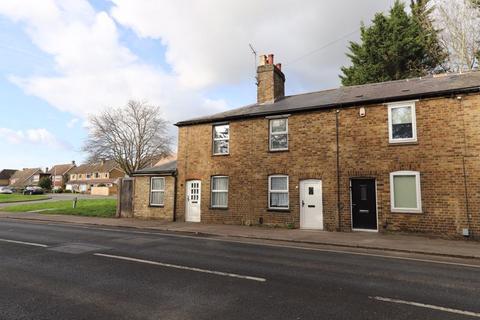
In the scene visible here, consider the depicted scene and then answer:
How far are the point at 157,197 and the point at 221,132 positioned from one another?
5772 millimetres

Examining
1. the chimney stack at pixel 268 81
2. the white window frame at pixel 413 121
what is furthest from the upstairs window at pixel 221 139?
the white window frame at pixel 413 121

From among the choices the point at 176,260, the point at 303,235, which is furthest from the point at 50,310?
the point at 303,235

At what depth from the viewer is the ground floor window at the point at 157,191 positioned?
1925 cm

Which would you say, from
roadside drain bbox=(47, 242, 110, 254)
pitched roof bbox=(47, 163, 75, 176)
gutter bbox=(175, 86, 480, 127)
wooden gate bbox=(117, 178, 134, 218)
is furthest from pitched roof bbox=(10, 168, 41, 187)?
roadside drain bbox=(47, 242, 110, 254)

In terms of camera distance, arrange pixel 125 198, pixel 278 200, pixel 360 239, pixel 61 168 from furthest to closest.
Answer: pixel 61 168, pixel 125 198, pixel 278 200, pixel 360 239

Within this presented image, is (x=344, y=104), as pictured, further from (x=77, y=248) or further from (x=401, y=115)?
(x=77, y=248)

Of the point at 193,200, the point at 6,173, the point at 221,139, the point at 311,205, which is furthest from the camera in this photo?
the point at 6,173

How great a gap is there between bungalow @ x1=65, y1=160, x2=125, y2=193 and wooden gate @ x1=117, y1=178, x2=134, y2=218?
194ft

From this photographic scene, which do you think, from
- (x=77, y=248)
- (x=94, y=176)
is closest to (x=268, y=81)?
(x=77, y=248)

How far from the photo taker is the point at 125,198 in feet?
67.9

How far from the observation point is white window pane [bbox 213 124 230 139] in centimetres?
1795

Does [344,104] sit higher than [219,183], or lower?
higher

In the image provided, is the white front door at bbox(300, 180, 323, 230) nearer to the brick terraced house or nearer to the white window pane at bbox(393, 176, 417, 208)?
the brick terraced house

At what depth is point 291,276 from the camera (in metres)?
6.71
